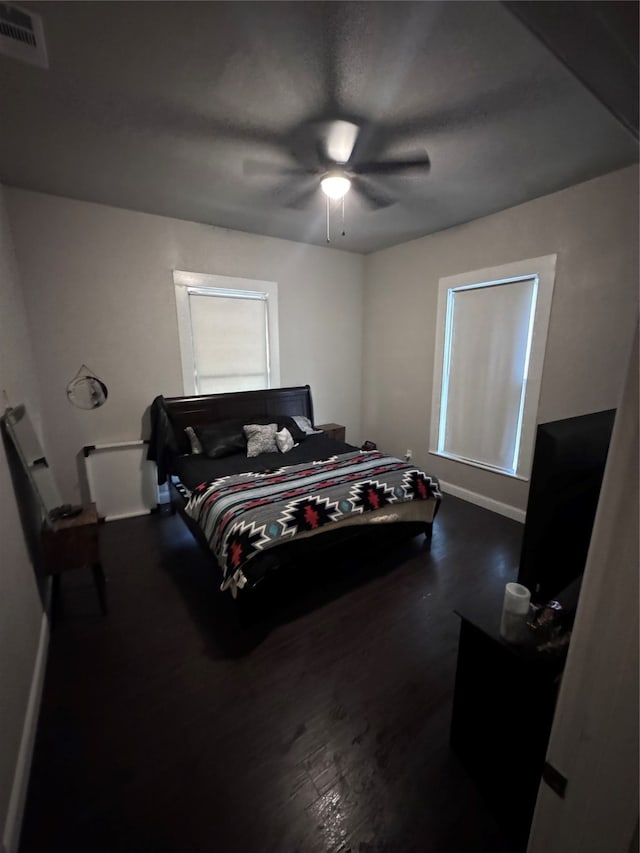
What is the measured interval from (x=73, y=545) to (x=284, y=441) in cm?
177

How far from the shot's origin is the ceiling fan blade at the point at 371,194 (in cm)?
235

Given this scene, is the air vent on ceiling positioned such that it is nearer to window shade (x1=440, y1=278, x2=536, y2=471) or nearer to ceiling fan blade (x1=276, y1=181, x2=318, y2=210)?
ceiling fan blade (x1=276, y1=181, x2=318, y2=210)

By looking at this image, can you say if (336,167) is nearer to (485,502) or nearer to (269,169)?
(269,169)

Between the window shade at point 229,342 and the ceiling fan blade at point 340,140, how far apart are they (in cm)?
190

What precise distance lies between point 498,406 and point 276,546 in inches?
99.2

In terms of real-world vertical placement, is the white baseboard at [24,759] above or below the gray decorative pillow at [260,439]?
below

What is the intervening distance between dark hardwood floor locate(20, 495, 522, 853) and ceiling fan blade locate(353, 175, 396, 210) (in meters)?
2.51

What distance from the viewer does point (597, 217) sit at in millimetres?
2445

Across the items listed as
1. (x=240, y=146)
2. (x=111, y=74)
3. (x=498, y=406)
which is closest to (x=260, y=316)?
(x=240, y=146)

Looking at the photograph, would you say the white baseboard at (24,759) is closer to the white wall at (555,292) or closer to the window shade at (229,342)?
the window shade at (229,342)

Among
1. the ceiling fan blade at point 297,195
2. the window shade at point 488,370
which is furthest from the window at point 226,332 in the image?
the window shade at point 488,370

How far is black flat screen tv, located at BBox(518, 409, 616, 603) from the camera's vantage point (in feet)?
3.21

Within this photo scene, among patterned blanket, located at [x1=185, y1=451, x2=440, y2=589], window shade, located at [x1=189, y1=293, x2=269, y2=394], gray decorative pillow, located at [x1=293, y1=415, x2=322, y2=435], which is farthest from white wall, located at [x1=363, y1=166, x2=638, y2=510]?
window shade, located at [x1=189, y1=293, x2=269, y2=394]

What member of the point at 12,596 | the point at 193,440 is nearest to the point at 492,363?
the point at 193,440
